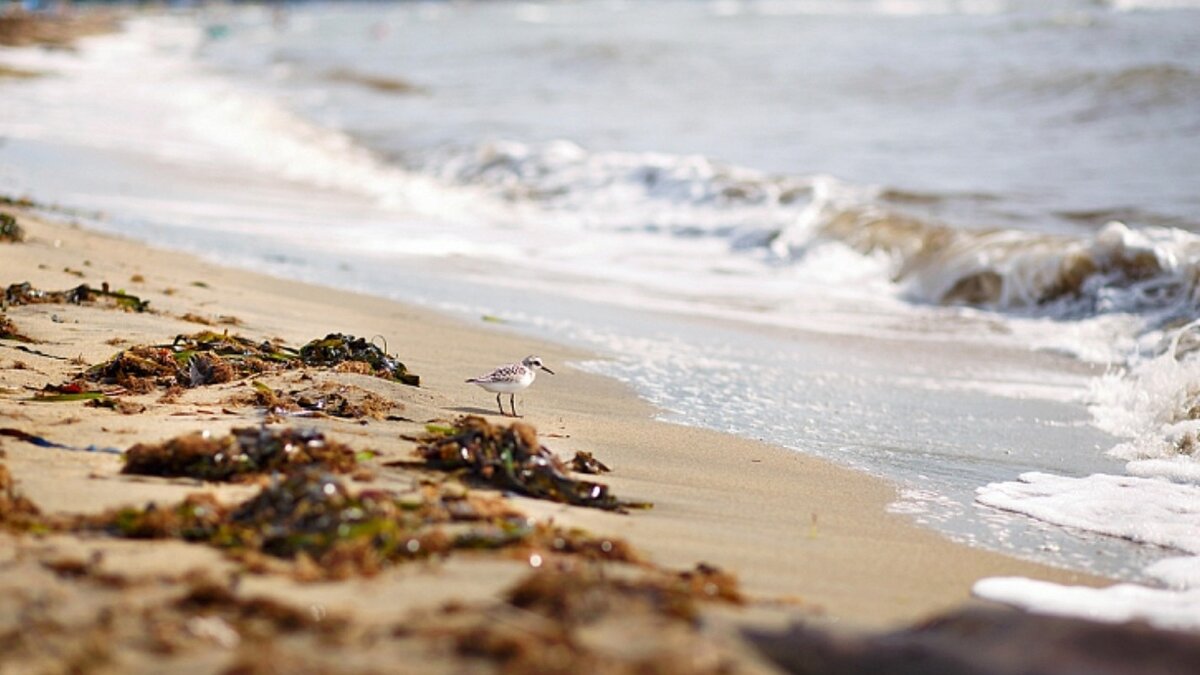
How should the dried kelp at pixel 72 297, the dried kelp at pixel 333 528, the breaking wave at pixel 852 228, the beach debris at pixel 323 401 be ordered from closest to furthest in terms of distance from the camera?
1. the dried kelp at pixel 333 528
2. the beach debris at pixel 323 401
3. the dried kelp at pixel 72 297
4. the breaking wave at pixel 852 228

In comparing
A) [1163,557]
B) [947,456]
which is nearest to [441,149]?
[947,456]

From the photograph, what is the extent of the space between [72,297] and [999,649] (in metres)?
5.30

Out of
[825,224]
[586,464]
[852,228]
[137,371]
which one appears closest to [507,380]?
[586,464]

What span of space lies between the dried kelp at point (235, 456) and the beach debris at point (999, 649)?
1806 millimetres

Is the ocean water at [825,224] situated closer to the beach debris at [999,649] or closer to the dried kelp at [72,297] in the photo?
the beach debris at [999,649]

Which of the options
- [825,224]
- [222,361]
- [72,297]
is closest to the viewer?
[222,361]

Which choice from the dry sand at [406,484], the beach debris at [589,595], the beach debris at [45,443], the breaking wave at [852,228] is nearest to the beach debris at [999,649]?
the dry sand at [406,484]

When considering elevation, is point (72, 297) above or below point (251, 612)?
above

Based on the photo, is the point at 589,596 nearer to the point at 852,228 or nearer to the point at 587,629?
the point at 587,629

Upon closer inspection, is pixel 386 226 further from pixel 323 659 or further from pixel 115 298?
pixel 323 659

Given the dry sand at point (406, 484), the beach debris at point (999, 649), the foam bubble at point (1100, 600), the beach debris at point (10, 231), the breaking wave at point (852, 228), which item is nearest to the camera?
the beach debris at point (999, 649)

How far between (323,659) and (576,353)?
457 centimetres

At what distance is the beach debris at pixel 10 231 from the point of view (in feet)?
25.7

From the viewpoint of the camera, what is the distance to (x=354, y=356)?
5609mm
